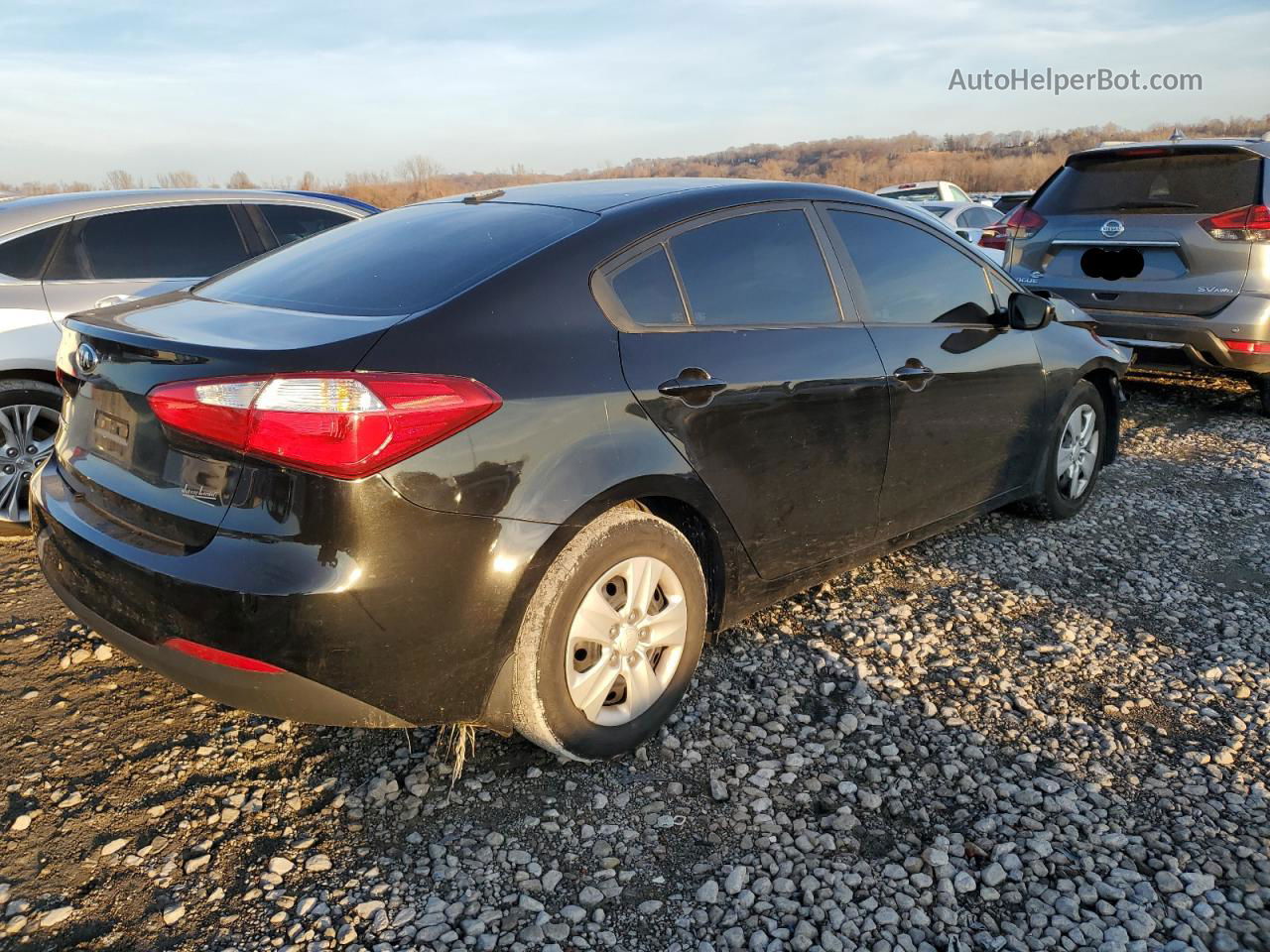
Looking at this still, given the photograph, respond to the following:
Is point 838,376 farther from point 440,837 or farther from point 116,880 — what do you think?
point 116,880

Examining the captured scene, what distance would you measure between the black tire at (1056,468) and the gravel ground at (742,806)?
36.3 inches

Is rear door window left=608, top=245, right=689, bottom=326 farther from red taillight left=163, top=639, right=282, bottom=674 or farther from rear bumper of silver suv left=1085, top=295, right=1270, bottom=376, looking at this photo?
rear bumper of silver suv left=1085, top=295, right=1270, bottom=376

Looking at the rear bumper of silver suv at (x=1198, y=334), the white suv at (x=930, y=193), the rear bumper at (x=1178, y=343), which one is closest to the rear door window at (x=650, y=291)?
the rear bumper at (x=1178, y=343)

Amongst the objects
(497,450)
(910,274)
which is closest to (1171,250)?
(910,274)

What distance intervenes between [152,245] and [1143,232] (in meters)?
6.18

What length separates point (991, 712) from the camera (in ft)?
10.2

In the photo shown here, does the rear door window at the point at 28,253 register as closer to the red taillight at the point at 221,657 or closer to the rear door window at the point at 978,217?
the red taillight at the point at 221,657

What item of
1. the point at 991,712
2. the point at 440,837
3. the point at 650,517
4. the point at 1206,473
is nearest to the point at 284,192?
the point at 650,517

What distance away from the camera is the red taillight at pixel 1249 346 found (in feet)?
20.2

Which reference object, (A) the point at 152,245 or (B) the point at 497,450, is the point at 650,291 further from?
(A) the point at 152,245

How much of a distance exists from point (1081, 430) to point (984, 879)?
314cm

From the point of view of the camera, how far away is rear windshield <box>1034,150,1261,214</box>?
6.26m

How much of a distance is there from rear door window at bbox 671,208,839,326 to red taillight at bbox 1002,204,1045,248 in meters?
4.54

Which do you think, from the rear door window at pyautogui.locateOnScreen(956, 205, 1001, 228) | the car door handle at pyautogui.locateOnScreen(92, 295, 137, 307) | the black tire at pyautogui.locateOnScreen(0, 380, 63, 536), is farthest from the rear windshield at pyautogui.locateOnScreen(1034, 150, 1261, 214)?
the rear door window at pyautogui.locateOnScreen(956, 205, 1001, 228)
